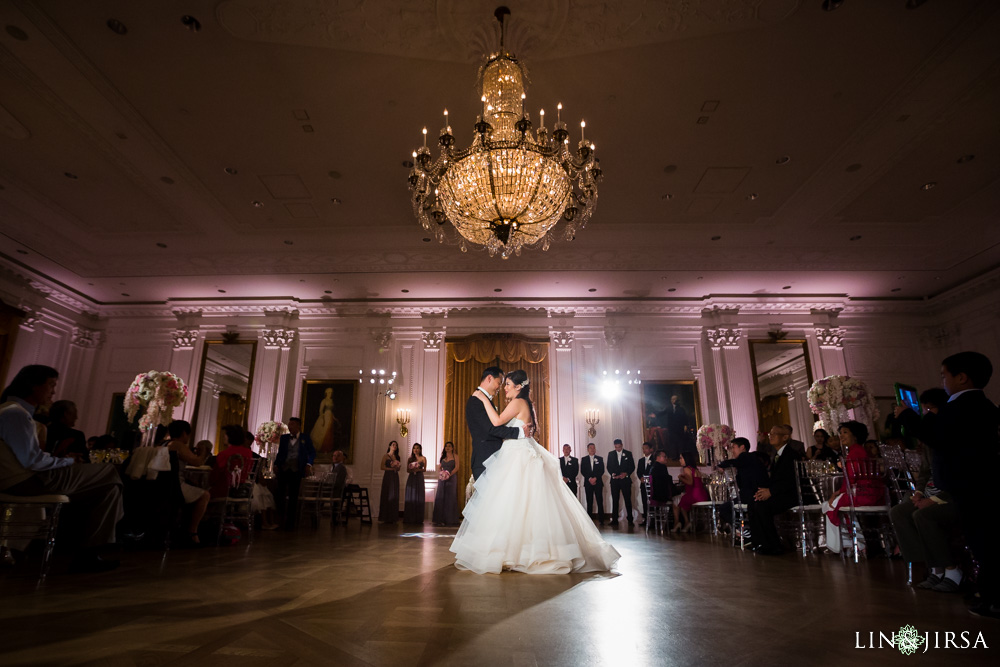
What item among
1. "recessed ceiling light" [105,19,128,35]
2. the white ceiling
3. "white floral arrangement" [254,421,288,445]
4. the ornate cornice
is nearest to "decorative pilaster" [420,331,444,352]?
the white ceiling

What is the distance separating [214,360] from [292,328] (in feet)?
5.90

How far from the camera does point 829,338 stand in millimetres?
11234

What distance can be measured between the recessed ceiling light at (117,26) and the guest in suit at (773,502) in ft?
24.3

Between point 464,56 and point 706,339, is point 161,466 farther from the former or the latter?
point 706,339

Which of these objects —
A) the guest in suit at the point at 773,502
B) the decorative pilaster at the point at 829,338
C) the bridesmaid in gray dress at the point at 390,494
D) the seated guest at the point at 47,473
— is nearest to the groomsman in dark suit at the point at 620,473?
the bridesmaid in gray dress at the point at 390,494

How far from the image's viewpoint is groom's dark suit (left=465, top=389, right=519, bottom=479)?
386 cm

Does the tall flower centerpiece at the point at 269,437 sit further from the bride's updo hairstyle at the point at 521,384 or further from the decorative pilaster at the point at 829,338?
the decorative pilaster at the point at 829,338

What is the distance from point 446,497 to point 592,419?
338cm

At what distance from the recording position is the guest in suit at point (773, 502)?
482 centimetres

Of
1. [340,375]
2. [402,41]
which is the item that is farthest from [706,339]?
[402,41]

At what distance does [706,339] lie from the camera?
11.4 metres

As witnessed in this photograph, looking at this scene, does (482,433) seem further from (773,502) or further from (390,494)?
(390,494)

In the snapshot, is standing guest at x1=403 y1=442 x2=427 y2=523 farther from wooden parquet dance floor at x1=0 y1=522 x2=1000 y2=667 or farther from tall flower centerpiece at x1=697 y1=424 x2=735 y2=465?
wooden parquet dance floor at x1=0 y1=522 x2=1000 y2=667

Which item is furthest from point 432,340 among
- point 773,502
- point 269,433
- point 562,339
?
point 773,502
